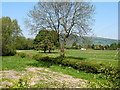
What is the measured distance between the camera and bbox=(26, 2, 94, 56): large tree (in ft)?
38.0

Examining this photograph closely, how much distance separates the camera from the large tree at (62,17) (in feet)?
38.0

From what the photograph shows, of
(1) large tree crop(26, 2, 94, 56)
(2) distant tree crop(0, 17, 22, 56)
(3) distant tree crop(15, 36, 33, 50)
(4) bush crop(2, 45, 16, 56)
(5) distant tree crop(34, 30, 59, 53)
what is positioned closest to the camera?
(5) distant tree crop(34, 30, 59, 53)

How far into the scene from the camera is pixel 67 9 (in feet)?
37.7

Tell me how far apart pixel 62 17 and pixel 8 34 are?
1371 cm

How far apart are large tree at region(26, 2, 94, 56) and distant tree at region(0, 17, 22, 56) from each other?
11018mm

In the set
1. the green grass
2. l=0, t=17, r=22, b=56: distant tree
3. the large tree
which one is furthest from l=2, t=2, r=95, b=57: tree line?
l=0, t=17, r=22, b=56: distant tree

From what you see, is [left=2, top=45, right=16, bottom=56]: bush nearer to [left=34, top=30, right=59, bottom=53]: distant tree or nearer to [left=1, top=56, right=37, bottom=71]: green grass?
[left=1, top=56, right=37, bottom=71]: green grass

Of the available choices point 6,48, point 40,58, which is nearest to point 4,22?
point 6,48

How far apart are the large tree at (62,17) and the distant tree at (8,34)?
11018 millimetres

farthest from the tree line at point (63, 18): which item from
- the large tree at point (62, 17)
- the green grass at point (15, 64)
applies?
the green grass at point (15, 64)

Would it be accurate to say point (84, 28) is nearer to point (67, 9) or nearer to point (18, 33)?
point (67, 9)

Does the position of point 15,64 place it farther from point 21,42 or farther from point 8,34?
point 21,42

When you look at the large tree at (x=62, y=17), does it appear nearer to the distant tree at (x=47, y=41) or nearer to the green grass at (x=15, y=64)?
the distant tree at (x=47, y=41)

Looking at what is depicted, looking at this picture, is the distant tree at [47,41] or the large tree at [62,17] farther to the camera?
the large tree at [62,17]
